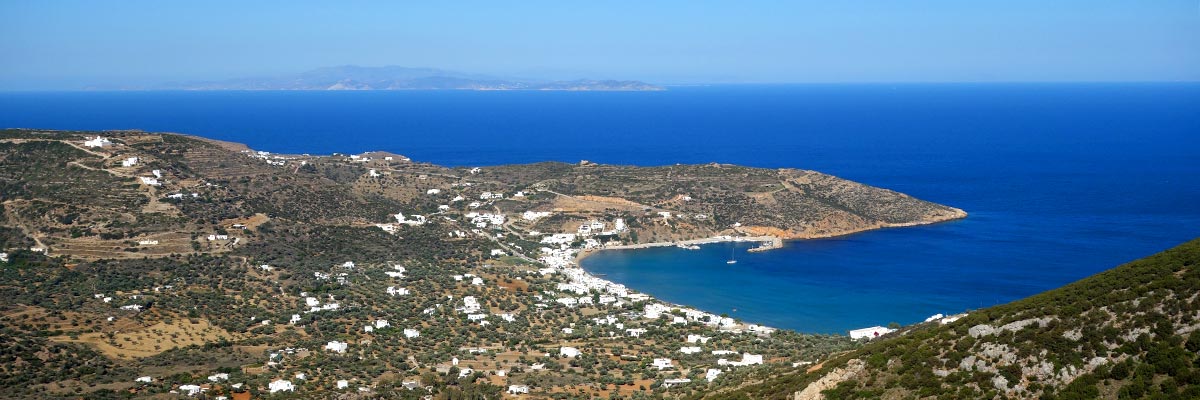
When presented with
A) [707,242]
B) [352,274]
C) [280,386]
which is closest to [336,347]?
[280,386]

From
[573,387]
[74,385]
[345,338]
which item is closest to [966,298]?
[573,387]

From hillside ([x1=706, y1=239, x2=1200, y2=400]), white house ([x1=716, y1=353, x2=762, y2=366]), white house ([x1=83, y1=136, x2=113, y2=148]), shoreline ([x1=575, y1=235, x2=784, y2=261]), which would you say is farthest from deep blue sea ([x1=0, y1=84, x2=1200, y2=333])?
white house ([x1=83, y1=136, x2=113, y2=148])

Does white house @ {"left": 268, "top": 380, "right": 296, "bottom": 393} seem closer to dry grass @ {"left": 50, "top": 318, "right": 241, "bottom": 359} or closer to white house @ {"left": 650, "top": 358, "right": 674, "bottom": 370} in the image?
dry grass @ {"left": 50, "top": 318, "right": 241, "bottom": 359}

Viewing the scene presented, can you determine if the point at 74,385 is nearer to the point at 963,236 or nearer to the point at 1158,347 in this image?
the point at 1158,347

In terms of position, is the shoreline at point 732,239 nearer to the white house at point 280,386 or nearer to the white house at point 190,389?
the white house at point 280,386

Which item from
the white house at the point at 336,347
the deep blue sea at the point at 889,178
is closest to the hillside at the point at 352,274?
the white house at the point at 336,347

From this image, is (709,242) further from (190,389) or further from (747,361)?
(190,389)
